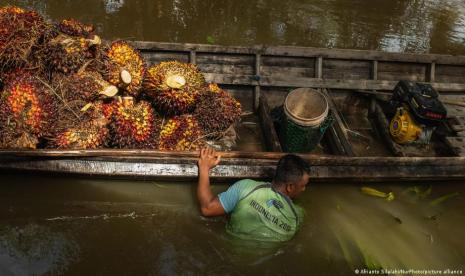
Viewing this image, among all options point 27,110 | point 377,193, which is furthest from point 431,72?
point 27,110

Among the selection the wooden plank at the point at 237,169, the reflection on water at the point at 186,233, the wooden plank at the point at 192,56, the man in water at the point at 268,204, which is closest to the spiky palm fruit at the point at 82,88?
the wooden plank at the point at 237,169

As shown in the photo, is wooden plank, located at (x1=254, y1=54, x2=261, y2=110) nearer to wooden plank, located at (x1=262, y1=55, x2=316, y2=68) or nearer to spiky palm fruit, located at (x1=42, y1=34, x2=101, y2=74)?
A: wooden plank, located at (x1=262, y1=55, x2=316, y2=68)

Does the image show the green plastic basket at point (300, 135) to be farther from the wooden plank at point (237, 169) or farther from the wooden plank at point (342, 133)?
the wooden plank at point (237, 169)

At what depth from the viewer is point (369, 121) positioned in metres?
5.43

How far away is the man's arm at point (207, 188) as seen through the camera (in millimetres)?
3377

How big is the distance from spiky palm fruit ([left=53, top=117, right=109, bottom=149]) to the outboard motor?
341cm

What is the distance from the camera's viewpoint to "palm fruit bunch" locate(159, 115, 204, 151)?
13.4 ft

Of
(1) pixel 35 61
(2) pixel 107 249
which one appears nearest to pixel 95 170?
(2) pixel 107 249

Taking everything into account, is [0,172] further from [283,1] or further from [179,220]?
[283,1]

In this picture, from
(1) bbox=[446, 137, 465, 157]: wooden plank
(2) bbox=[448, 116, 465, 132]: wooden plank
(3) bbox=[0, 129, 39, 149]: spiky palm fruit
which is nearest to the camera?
(3) bbox=[0, 129, 39, 149]: spiky palm fruit

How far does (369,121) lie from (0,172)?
4574 mm

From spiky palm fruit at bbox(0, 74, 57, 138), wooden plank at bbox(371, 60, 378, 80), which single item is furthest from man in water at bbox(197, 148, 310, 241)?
wooden plank at bbox(371, 60, 378, 80)

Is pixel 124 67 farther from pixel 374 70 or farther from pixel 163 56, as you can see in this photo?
pixel 374 70

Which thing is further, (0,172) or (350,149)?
(350,149)
